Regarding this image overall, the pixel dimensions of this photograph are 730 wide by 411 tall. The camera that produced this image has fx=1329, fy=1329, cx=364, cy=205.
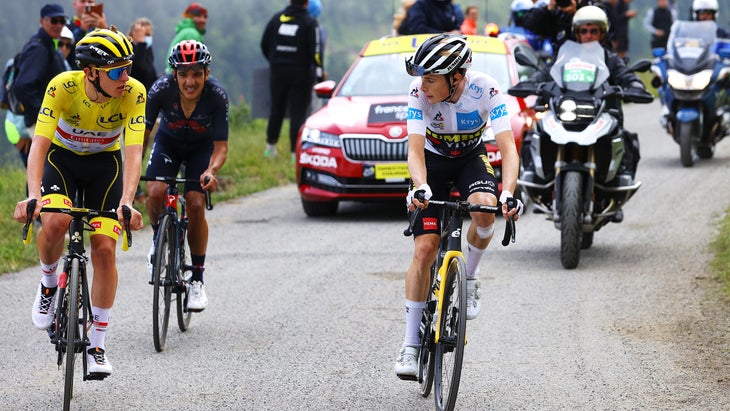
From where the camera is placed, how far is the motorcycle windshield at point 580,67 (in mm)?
11438

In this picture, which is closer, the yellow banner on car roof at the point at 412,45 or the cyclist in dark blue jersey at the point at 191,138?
the cyclist in dark blue jersey at the point at 191,138

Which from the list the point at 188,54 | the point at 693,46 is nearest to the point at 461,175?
the point at 188,54

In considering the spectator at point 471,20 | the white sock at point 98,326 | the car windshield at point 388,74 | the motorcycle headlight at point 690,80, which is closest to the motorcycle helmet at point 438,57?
the white sock at point 98,326

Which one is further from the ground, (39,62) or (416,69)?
(416,69)

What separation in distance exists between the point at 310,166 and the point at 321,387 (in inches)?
269

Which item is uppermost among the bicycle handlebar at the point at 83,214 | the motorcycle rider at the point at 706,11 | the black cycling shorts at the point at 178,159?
the bicycle handlebar at the point at 83,214

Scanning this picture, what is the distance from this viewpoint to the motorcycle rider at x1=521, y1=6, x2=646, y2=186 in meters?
11.5

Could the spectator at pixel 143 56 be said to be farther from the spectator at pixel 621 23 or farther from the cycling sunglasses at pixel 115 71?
the spectator at pixel 621 23

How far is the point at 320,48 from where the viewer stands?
726 inches

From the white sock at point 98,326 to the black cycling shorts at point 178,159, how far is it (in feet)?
5.97

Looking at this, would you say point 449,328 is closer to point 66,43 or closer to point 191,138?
point 191,138

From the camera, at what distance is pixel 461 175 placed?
7.20 metres

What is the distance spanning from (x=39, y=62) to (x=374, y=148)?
Answer: 3.49 m

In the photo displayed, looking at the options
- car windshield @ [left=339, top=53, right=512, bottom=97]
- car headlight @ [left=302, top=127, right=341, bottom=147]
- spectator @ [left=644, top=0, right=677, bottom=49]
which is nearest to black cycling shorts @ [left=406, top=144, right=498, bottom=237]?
car headlight @ [left=302, top=127, right=341, bottom=147]
